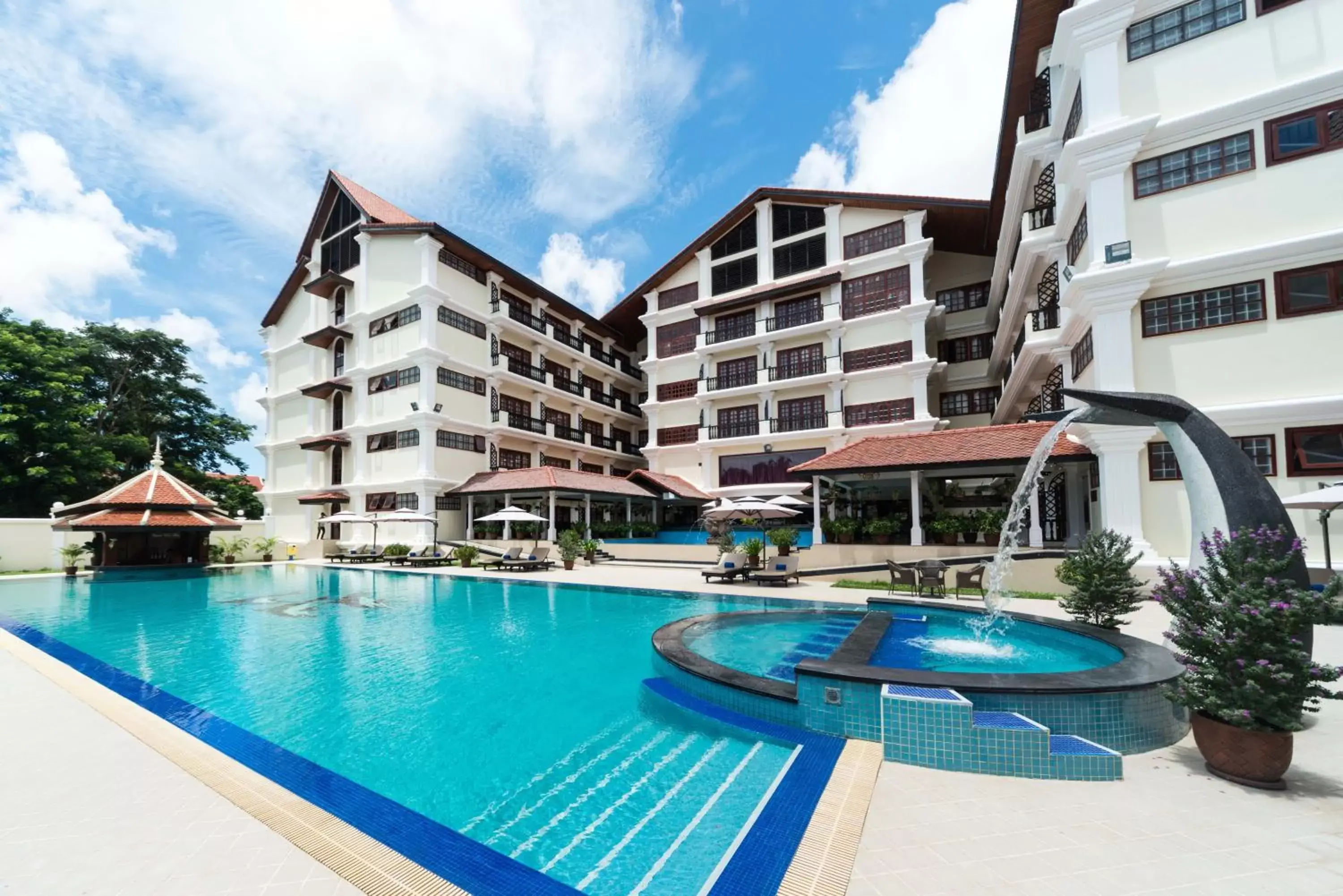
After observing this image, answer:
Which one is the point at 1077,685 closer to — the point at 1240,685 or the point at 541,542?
the point at 1240,685

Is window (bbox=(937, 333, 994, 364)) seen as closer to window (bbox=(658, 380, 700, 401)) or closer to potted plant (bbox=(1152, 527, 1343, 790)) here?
window (bbox=(658, 380, 700, 401))

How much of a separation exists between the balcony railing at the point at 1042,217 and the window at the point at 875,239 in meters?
8.98

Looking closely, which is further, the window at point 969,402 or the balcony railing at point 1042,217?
the window at point 969,402

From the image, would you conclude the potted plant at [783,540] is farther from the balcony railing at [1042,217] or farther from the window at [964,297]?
the window at [964,297]

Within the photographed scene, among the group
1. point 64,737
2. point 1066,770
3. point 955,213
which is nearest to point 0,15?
point 64,737

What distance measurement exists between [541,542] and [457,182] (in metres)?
15.0

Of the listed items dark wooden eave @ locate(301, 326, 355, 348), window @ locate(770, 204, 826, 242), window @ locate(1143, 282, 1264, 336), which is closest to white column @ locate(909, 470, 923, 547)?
window @ locate(1143, 282, 1264, 336)

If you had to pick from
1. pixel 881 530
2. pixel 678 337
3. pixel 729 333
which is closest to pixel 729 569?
pixel 881 530

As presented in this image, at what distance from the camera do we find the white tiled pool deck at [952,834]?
299 cm

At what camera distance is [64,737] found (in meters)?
5.23

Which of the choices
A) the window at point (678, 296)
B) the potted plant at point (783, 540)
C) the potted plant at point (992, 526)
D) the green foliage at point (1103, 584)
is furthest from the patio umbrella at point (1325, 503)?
the window at point (678, 296)

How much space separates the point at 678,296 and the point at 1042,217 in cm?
2008

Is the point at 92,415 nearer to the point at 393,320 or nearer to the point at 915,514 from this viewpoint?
the point at 393,320

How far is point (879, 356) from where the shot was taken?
28.1 m
